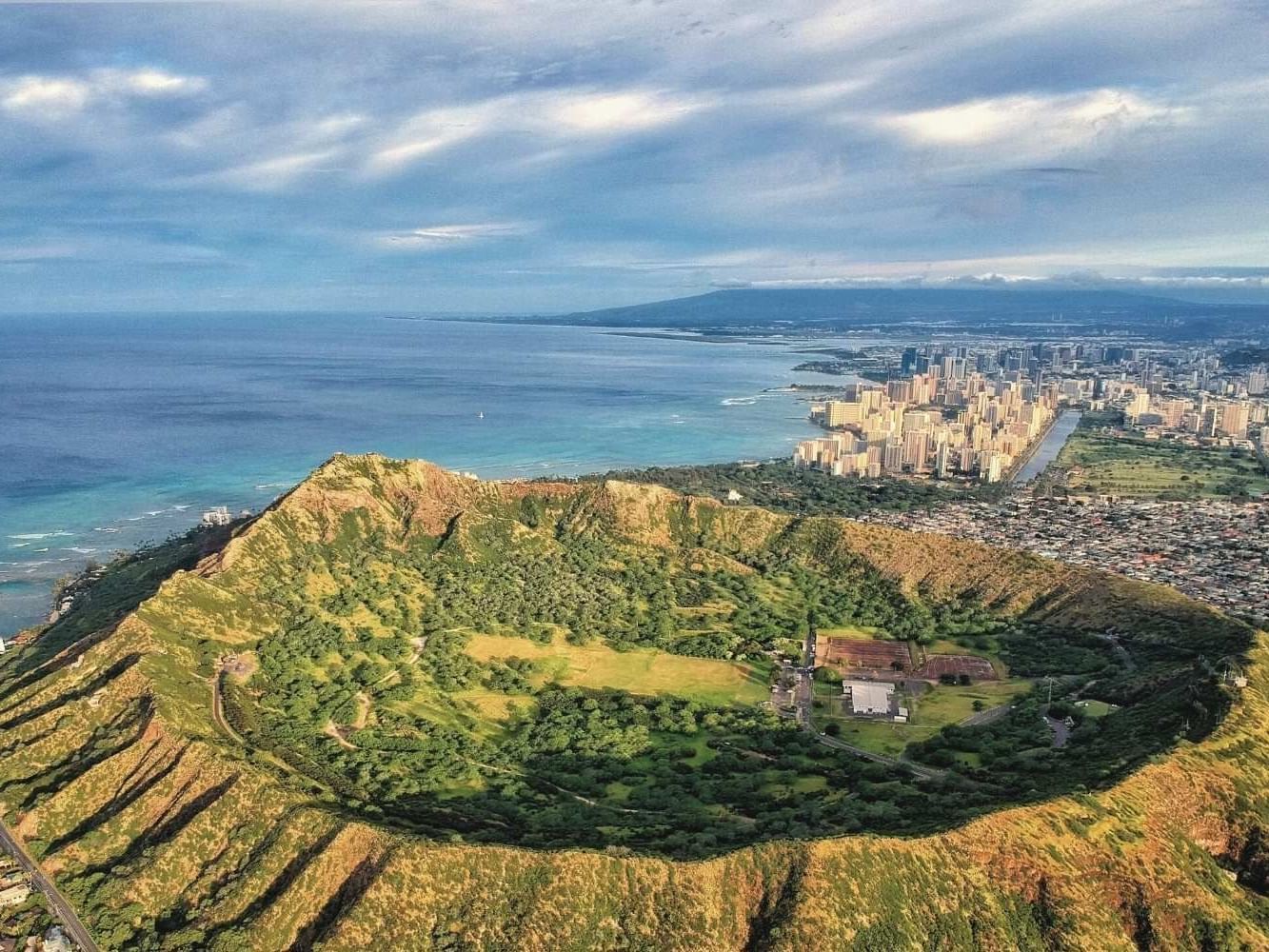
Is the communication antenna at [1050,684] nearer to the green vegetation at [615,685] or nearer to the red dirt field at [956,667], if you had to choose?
the green vegetation at [615,685]

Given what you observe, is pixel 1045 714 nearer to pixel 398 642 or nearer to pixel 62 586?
pixel 398 642

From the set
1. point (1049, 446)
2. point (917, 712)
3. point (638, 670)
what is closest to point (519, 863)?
point (638, 670)

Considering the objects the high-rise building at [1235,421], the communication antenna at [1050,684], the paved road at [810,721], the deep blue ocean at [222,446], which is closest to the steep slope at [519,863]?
the paved road at [810,721]

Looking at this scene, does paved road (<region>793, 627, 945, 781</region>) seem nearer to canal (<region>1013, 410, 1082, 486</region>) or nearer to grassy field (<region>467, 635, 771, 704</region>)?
grassy field (<region>467, 635, 771, 704</region>)

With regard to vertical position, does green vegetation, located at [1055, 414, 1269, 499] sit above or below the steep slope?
below

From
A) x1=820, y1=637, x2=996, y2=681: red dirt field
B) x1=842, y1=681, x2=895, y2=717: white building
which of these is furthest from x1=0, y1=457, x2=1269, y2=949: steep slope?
x1=842, y1=681, x2=895, y2=717: white building

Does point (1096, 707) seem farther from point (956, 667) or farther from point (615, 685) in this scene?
point (615, 685)

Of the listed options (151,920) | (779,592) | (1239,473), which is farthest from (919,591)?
(1239,473)
